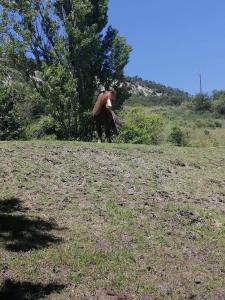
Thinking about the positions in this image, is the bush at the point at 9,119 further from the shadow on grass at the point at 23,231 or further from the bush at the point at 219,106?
the bush at the point at 219,106

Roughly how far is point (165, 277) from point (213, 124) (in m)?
55.5

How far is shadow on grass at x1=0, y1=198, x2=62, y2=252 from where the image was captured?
827cm

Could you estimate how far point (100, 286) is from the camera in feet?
23.7

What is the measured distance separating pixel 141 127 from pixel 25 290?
2296cm

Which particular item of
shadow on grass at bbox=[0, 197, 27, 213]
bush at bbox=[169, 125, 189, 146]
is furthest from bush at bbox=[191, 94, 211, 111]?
shadow on grass at bbox=[0, 197, 27, 213]

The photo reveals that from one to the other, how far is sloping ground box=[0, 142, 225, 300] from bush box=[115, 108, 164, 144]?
12.5 meters

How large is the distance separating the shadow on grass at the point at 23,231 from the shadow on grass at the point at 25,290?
3.27 ft

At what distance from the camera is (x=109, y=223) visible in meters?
9.38

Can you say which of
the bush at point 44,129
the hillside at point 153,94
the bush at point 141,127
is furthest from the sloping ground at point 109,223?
the hillside at point 153,94

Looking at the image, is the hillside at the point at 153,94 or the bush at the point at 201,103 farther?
the hillside at the point at 153,94

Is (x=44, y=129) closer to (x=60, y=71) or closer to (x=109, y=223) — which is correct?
(x=60, y=71)

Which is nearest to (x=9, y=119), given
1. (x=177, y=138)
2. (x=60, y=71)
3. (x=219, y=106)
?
(x=60, y=71)

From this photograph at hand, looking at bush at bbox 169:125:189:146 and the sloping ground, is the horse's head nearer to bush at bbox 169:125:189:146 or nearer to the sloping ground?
the sloping ground

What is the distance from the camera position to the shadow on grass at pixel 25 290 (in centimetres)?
682
